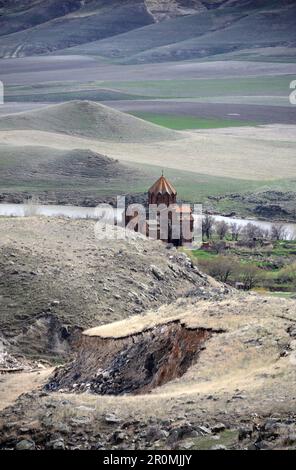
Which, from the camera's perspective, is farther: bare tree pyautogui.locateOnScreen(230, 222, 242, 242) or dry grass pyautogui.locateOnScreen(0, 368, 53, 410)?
bare tree pyautogui.locateOnScreen(230, 222, 242, 242)

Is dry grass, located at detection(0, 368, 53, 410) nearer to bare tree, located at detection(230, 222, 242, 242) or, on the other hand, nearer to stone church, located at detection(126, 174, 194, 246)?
stone church, located at detection(126, 174, 194, 246)

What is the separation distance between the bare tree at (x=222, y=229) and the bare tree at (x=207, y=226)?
33 centimetres

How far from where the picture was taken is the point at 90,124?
127562mm

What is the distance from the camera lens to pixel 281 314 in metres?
27.2

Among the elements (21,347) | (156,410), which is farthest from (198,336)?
(21,347)

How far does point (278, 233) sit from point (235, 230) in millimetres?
2254

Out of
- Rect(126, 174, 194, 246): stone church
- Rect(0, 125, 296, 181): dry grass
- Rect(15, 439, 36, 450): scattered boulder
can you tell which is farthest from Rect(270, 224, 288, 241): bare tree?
Rect(15, 439, 36, 450): scattered boulder

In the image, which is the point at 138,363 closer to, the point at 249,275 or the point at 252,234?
the point at 249,275

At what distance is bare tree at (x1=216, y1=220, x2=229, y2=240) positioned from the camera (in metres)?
75.9

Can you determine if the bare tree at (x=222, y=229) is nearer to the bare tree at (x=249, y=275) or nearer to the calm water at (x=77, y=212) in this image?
the calm water at (x=77, y=212)

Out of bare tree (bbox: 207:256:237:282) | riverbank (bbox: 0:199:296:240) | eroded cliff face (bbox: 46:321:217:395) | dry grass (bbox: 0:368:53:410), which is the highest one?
eroded cliff face (bbox: 46:321:217:395)

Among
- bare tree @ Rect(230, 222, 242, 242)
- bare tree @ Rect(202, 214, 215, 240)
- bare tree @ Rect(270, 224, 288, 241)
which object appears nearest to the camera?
bare tree @ Rect(202, 214, 215, 240)

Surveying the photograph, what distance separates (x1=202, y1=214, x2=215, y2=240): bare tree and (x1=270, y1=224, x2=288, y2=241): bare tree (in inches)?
120

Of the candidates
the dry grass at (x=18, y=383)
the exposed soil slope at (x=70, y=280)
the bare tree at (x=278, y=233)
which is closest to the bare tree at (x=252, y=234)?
the bare tree at (x=278, y=233)
